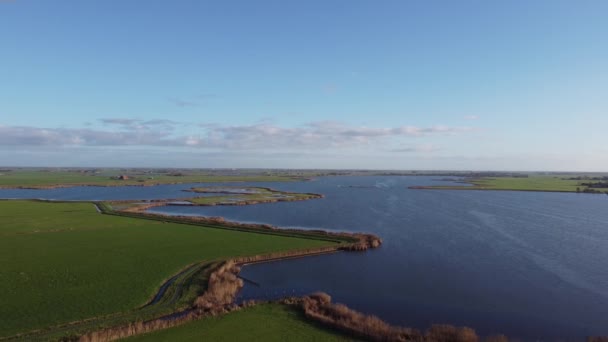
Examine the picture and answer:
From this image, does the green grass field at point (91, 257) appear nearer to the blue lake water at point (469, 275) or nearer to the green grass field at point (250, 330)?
the green grass field at point (250, 330)

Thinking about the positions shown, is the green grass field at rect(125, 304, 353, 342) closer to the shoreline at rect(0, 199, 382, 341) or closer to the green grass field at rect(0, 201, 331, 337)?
the shoreline at rect(0, 199, 382, 341)

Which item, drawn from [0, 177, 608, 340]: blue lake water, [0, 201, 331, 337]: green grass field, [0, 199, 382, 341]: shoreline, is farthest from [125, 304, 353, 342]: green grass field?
[0, 201, 331, 337]: green grass field

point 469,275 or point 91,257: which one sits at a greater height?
point 91,257

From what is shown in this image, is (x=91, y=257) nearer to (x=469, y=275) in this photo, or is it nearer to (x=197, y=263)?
(x=197, y=263)

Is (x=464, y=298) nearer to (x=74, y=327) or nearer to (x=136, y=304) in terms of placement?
(x=136, y=304)

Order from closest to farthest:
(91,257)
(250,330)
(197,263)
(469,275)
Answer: (250,330) → (469,275) → (197,263) → (91,257)

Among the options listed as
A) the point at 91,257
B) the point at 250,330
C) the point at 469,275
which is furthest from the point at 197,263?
the point at 469,275

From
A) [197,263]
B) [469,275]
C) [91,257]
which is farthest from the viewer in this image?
[91,257]
